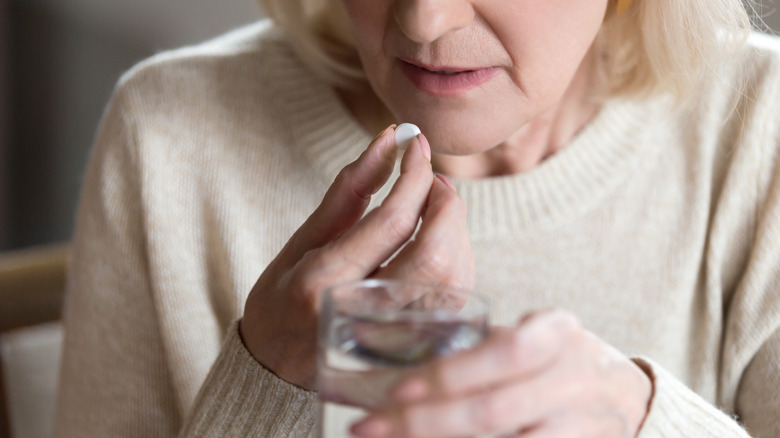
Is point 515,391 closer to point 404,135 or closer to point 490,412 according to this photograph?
point 490,412

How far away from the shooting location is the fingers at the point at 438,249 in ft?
2.18

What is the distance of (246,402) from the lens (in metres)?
0.86

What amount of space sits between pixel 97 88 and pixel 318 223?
2421 mm

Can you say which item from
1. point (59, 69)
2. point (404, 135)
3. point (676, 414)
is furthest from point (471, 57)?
point (59, 69)

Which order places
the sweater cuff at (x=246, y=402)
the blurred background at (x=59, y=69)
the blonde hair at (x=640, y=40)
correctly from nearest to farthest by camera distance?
the sweater cuff at (x=246, y=402) < the blonde hair at (x=640, y=40) < the blurred background at (x=59, y=69)

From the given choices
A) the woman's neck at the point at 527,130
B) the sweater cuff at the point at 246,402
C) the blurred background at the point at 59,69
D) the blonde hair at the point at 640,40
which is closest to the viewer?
the sweater cuff at the point at 246,402

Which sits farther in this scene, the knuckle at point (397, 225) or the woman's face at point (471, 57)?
the woman's face at point (471, 57)

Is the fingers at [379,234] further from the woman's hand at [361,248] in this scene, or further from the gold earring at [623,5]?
the gold earring at [623,5]

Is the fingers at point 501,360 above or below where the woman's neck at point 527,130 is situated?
above

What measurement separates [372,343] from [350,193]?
26 cm

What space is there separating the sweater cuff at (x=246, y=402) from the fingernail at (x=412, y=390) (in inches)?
13.4

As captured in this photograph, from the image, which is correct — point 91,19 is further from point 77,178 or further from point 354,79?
point 354,79

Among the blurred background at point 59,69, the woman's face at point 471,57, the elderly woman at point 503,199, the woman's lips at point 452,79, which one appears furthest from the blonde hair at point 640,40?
the blurred background at point 59,69

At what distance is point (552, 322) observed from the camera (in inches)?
22.2
